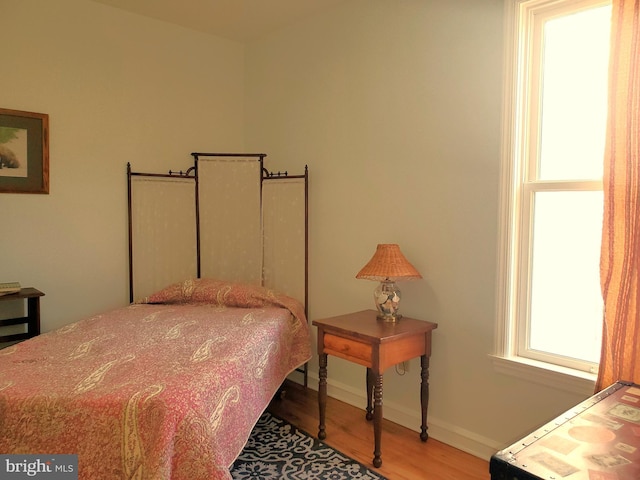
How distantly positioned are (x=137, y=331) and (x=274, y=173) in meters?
1.66

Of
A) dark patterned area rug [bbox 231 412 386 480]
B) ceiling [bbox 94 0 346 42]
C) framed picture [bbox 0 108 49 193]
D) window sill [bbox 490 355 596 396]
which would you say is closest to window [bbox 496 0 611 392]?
window sill [bbox 490 355 596 396]

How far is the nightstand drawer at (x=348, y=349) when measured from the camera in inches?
95.0

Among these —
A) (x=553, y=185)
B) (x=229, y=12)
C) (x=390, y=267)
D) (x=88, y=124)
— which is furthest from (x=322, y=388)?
(x=229, y=12)

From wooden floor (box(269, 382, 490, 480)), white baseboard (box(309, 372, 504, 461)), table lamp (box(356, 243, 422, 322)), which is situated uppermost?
table lamp (box(356, 243, 422, 322))

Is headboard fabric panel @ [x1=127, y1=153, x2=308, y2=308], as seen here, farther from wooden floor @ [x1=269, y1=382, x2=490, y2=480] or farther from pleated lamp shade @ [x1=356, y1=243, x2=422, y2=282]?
pleated lamp shade @ [x1=356, y1=243, x2=422, y2=282]

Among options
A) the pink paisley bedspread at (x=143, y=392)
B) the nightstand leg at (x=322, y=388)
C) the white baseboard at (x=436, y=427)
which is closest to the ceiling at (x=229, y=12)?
the pink paisley bedspread at (x=143, y=392)

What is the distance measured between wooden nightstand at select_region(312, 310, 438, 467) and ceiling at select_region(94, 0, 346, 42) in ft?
6.86

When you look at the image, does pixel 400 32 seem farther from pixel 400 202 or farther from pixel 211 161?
pixel 211 161

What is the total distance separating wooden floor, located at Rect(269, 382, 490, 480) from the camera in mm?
2334

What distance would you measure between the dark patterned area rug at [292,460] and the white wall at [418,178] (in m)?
0.56

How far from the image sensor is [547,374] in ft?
7.22

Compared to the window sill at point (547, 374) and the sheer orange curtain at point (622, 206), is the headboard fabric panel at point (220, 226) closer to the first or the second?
the window sill at point (547, 374)

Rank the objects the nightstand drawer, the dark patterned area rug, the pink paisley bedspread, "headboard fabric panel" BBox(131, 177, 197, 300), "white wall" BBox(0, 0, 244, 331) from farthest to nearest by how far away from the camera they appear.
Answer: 1. "headboard fabric panel" BBox(131, 177, 197, 300)
2. "white wall" BBox(0, 0, 244, 331)
3. the nightstand drawer
4. the dark patterned area rug
5. the pink paisley bedspread

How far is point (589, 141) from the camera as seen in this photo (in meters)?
2.15
